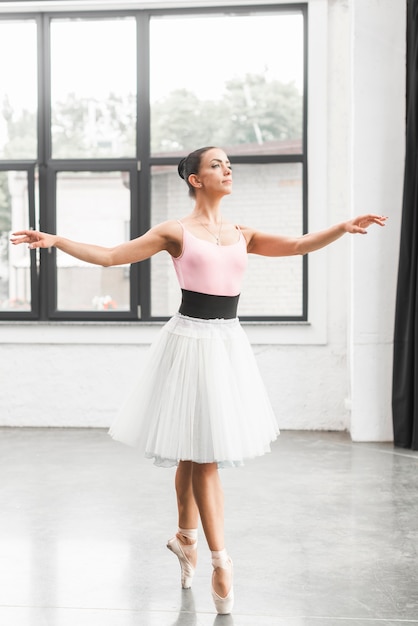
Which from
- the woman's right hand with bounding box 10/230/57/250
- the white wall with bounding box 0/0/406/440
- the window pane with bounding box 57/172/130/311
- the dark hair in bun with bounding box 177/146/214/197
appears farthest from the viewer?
the window pane with bounding box 57/172/130/311

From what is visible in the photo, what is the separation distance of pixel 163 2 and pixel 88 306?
2053 mm

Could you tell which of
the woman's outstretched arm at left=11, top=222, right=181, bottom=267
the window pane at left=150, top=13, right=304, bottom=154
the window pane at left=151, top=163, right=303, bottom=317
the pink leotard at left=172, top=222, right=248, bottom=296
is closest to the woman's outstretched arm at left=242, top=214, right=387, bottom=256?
the pink leotard at left=172, top=222, right=248, bottom=296

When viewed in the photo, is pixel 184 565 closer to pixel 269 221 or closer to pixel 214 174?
pixel 214 174

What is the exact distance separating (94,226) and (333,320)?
5.61 feet

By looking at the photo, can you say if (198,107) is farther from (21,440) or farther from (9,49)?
(21,440)

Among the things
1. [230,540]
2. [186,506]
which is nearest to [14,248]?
[230,540]

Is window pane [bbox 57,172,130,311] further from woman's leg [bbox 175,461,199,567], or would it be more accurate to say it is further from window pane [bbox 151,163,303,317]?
woman's leg [bbox 175,461,199,567]

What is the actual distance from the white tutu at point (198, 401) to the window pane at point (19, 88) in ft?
12.1

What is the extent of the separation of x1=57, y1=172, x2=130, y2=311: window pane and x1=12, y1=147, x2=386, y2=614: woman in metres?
3.25

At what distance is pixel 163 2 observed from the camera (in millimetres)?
5832

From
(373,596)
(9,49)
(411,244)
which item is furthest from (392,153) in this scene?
(373,596)

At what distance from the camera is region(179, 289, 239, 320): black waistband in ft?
8.89

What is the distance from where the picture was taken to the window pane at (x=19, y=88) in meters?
6.05

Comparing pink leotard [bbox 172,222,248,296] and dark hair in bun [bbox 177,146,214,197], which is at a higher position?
dark hair in bun [bbox 177,146,214,197]
